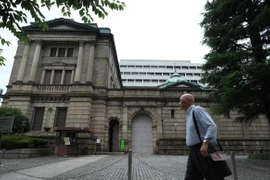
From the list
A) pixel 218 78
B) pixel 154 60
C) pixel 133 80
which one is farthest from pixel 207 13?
pixel 154 60

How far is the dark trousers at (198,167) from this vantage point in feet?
9.76

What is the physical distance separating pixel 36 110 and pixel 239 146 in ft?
77.0

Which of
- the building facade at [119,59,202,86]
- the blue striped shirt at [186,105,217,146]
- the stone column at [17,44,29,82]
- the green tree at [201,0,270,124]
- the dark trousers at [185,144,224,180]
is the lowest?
the dark trousers at [185,144,224,180]

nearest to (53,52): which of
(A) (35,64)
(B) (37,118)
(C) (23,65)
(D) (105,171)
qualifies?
(A) (35,64)

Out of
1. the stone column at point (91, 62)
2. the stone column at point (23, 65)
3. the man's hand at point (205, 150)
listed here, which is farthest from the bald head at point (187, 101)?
the stone column at point (23, 65)

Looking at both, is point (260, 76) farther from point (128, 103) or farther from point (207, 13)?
point (128, 103)

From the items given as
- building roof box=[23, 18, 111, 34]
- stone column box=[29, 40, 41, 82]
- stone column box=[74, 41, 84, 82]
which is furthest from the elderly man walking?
stone column box=[29, 40, 41, 82]

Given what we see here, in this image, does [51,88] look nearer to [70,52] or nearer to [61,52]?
[61,52]

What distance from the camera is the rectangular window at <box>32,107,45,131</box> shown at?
2194cm

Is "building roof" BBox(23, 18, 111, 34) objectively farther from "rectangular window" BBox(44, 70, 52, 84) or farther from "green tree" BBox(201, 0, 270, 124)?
"green tree" BBox(201, 0, 270, 124)

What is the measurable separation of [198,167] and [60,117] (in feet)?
71.5

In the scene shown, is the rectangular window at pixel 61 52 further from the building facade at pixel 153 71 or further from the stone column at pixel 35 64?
the building facade at pixel 153 71

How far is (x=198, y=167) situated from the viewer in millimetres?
3148

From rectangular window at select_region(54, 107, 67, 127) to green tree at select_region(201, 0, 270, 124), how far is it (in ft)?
54.7
